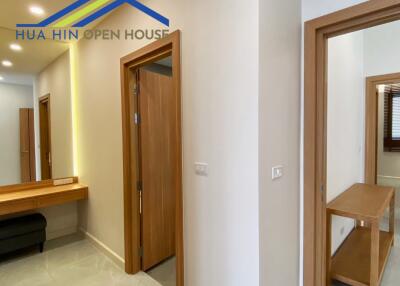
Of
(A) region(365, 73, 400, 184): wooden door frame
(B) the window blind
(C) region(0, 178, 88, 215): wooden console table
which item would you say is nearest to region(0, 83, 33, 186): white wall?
(C) region(0, 178, 88, 215): wooden console table

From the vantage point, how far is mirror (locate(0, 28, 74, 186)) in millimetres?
2750

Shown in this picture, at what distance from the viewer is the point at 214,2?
152 cm

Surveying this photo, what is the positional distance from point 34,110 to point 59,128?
1.29 feet

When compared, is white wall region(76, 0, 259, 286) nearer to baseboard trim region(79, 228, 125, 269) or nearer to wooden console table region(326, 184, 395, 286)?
wooden console table region(326, 184, 395, 286)

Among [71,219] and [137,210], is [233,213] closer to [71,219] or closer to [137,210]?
[137,210]

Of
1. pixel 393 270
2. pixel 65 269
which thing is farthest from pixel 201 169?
pixel 393 270

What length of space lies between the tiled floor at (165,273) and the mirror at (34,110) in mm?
1798

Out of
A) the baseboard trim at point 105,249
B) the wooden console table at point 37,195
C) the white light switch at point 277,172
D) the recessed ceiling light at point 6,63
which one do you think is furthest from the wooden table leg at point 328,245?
the recessed ceiling light at point 6,63

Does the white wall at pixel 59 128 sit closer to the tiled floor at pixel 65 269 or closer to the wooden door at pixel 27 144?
the wooden door at pixel 27 144

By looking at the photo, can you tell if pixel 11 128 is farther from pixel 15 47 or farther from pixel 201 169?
pixel 201 169

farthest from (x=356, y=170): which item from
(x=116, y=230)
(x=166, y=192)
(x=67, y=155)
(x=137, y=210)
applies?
(x=67, y=155)

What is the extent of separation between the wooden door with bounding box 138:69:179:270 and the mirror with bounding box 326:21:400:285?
169cm

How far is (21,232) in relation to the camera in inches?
107

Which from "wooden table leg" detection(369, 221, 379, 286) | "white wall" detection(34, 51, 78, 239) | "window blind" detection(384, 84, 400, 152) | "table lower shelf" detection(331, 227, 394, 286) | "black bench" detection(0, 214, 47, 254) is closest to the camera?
"wooden table leg" detection(369, 221, 379, 286)
